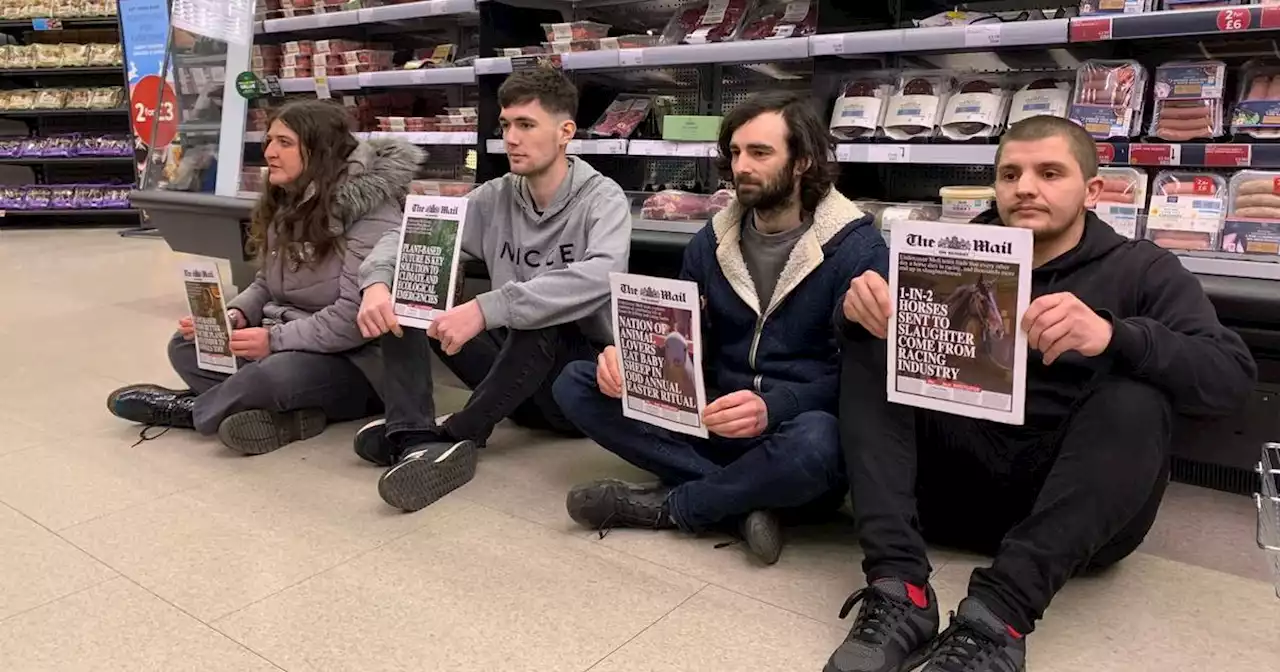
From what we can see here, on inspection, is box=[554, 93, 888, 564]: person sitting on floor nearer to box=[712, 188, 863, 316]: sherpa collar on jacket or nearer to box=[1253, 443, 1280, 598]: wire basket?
box=[712, 188, 863, 316]: sherpa collar on jacket

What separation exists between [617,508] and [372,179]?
1.41 m

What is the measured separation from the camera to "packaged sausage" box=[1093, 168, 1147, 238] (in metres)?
2.60

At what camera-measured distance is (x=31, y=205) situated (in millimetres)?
9375

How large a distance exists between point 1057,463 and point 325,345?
2.12 metres

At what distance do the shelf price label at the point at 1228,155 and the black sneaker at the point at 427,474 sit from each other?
2103 mm

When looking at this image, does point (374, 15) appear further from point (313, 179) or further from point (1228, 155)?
point (1228, 155)

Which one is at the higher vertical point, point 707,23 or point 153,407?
point 707,23

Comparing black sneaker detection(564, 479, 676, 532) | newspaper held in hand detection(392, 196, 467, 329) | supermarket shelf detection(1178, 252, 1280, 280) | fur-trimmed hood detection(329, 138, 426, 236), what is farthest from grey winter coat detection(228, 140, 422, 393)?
supermarket shelf detection(1178, 252, 1280, 280)

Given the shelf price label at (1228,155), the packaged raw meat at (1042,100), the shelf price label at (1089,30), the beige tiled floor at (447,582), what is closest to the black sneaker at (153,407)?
the beige tiled floor at (447,582)

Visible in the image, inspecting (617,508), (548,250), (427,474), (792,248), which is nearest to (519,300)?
(548,250)

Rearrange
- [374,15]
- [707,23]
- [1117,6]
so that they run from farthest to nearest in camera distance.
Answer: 1. [374,15]
2. [707,23]
3. [1117,6]

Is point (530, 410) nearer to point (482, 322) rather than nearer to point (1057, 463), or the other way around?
point (482, 322)

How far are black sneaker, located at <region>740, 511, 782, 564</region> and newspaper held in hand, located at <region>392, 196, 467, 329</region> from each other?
102 centimetres

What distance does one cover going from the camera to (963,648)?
1.58m
